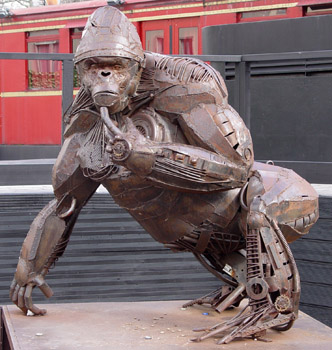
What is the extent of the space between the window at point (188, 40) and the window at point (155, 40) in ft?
0.93

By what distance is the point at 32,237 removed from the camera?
13.2ft

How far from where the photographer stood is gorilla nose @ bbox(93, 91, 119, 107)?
3232 mm

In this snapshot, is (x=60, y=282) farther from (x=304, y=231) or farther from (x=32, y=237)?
(x=304, y=231)

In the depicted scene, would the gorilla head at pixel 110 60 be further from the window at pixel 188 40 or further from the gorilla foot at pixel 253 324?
the window at pixel 188 40

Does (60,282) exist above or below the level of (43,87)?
below

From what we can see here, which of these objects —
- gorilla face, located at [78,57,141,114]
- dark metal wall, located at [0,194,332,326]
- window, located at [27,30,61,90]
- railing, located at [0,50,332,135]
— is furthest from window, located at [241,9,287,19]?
gorilla face, located at [78,57,141,114]

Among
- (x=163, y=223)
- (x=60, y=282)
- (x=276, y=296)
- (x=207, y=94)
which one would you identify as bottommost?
(x=60, y=282)

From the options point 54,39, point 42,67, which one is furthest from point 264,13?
point 42,67

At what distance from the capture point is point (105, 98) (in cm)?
324

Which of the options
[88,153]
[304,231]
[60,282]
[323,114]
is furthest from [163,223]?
[323,114]

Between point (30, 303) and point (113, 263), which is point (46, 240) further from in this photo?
point (113, 263)

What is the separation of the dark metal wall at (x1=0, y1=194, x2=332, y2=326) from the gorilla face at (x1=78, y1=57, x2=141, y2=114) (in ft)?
7.23

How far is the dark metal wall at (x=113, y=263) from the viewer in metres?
5.29

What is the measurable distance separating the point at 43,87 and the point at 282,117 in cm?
519
